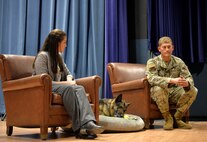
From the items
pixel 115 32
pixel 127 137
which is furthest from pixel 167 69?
pixel 115 32

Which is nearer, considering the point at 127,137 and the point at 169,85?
the point at 127,137

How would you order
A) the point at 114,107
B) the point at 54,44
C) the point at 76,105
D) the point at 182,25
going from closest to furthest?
the point at 76,105 → the point at 54,44 → the point at 114,107 → the point at 182,25

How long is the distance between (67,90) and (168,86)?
1.46 meters

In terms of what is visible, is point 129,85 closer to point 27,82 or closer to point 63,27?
point 27,82

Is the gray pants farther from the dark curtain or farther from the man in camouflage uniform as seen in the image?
the dark curtain

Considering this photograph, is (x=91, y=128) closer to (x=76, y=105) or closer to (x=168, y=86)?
(x=76, y=105)

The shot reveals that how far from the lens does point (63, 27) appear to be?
18.0ft

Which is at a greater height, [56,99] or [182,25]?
[182,25]

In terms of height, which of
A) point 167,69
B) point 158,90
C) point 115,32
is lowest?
point 158,90

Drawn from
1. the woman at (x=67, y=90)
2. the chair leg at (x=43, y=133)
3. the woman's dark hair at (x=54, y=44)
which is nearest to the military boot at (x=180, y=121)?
the woman at (x=67, y=90)

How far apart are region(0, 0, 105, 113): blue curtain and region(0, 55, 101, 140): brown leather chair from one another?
6.26 ft

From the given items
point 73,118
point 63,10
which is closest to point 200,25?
point 63,10

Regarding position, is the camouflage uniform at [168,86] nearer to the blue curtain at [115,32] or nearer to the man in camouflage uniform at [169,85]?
the man in camouflage uniform at [169,85]

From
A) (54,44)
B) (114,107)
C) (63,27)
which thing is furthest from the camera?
(63,27)
